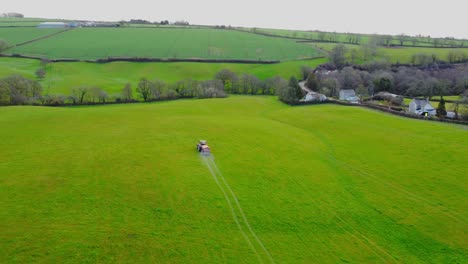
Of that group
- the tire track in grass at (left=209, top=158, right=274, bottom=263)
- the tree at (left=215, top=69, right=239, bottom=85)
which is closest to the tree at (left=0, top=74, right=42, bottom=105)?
the tree at (left=215, top=69, right=239, bottom=85)

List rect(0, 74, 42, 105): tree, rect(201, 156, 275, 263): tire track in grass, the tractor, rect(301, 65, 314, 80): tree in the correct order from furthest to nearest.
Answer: rect(301, 65, 314, 80): tree
rect(0, 74, 42, 105): tree
the tractor
rect(201, 156, 275, 263): tire track in grass

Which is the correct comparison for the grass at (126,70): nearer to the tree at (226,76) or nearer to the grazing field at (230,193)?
the tree at (226,76)

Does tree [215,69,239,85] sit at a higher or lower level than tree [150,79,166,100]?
higher

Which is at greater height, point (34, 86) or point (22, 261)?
point (34, 86)

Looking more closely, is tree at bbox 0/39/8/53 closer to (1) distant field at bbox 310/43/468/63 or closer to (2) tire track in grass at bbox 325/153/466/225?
(1) distant field at bbox 310/43/468/63

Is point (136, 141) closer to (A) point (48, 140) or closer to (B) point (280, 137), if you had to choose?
(A) point (48, 140)

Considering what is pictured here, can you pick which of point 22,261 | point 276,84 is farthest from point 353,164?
point 276,84
